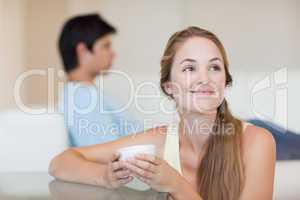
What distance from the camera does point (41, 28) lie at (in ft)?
4.55

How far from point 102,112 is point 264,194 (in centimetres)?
53

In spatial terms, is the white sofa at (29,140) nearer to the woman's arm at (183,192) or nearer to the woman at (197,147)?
the woman at (197,147)

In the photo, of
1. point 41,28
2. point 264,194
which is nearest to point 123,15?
point 41,28

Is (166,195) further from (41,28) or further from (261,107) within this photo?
(41,28)

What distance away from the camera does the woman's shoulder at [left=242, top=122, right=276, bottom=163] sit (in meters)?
1.17

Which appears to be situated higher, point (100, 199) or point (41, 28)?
point (41, 28)

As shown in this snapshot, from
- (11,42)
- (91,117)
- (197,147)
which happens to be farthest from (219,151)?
(11,42)

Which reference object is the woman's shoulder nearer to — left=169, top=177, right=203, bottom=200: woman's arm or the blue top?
left=169, top=177, right=203, bottom=200: woman's arm

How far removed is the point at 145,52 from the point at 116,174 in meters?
0.38

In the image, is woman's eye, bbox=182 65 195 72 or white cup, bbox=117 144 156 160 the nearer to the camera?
white cup, bbox=117 144 156 160

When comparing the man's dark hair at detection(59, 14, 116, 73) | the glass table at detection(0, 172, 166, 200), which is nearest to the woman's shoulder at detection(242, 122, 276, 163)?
the glass table at detection(0, 172, 166, 200)

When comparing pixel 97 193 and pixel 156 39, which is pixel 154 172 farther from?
pixel 156 39

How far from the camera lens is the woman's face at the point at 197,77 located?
1.30 m

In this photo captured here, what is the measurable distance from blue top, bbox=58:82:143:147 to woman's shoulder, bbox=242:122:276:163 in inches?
12.6
